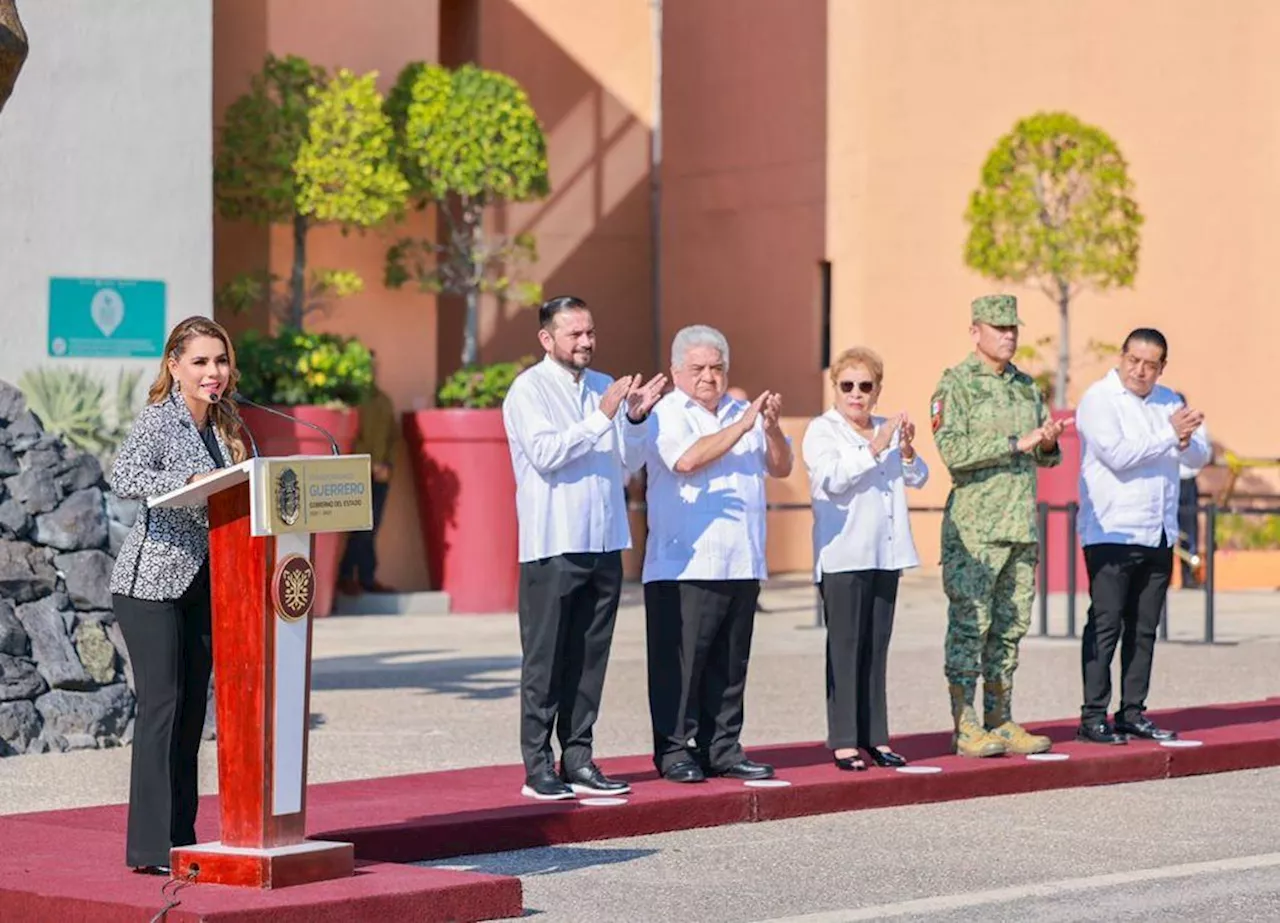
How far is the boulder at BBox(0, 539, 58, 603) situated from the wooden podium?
16.8ft

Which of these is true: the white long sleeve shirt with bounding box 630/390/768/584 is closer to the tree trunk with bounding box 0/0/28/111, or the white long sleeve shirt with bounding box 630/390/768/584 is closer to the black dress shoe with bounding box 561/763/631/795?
the black dress shoe with bounding box 561/763/631/795

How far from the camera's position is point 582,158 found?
1019 inches

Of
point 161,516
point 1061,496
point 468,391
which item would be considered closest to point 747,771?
point 161,516

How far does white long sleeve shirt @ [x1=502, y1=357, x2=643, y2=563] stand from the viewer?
30.2ft

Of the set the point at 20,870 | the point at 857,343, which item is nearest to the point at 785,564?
the point at 857,343

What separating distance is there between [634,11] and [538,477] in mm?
17609

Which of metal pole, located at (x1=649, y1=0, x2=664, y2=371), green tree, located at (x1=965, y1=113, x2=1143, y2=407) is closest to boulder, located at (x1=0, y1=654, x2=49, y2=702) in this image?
green tree, located at (x1=965, y1=113, x2=1143, y2=407)

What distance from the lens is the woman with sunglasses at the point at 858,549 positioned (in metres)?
10.1

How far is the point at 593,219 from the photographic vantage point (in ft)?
85.7

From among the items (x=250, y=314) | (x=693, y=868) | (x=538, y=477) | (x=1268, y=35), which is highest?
(x=1268, y=35)

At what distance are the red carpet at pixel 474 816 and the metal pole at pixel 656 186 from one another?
570 inches

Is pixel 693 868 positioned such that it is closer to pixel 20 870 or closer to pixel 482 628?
pixel 20 870

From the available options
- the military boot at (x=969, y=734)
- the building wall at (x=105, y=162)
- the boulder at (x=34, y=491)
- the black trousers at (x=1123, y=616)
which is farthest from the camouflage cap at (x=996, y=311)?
the building wall at (x=105, y=162)

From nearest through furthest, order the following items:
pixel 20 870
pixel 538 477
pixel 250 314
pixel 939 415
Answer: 1. pixel 20 870
2. pixel 538 477
3. pixel 939 415
4. pixel 250 314
